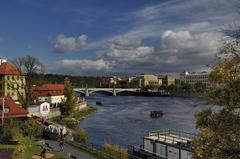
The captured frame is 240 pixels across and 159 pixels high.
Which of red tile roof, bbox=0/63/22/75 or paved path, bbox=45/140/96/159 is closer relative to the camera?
paved path, bbox=45/140/96/159

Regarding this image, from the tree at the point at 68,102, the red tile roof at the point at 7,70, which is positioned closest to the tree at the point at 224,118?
the tree at the point at 68,102

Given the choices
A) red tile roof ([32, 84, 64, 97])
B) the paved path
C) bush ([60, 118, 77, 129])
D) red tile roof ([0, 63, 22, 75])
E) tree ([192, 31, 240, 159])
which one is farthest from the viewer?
red tile roof ([32, 84, 64, 97])

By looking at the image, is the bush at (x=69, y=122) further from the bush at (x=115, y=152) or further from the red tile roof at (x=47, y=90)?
the bush at (x=115, y=152)

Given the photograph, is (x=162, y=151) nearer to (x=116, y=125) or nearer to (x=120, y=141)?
(x=120, y=141)

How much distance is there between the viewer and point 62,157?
103ft

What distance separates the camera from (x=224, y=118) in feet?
38.4

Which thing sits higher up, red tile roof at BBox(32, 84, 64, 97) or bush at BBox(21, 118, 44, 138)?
red tile roof at BBox(32, 84, 64, 97)

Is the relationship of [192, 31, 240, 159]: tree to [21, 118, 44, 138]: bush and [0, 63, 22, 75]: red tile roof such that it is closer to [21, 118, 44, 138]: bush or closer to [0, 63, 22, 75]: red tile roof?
[21, 118, 44, 138]: bush

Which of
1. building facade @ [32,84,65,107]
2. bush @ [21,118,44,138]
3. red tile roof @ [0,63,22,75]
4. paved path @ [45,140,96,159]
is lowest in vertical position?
paved path @ [45,140,96,159]

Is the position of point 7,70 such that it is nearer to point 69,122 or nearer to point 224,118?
point 69,122

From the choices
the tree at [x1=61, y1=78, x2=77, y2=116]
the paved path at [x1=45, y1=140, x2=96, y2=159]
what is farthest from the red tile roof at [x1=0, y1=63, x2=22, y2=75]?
the paved path at [x1=45, y1=140, x2=96, y2=159]

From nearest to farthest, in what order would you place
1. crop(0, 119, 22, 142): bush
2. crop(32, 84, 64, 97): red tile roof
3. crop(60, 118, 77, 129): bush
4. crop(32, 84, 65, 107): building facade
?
crop(0, 119, 22, 142): bush, crop(60, 118, 77, 129): bush, crop(32, 84, 65, 107): building facade, crop(32, 84, 64, 97): red tile roof

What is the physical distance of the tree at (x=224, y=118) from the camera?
36.5 ft

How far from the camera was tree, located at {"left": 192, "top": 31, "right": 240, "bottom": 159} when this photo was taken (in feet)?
36.5
